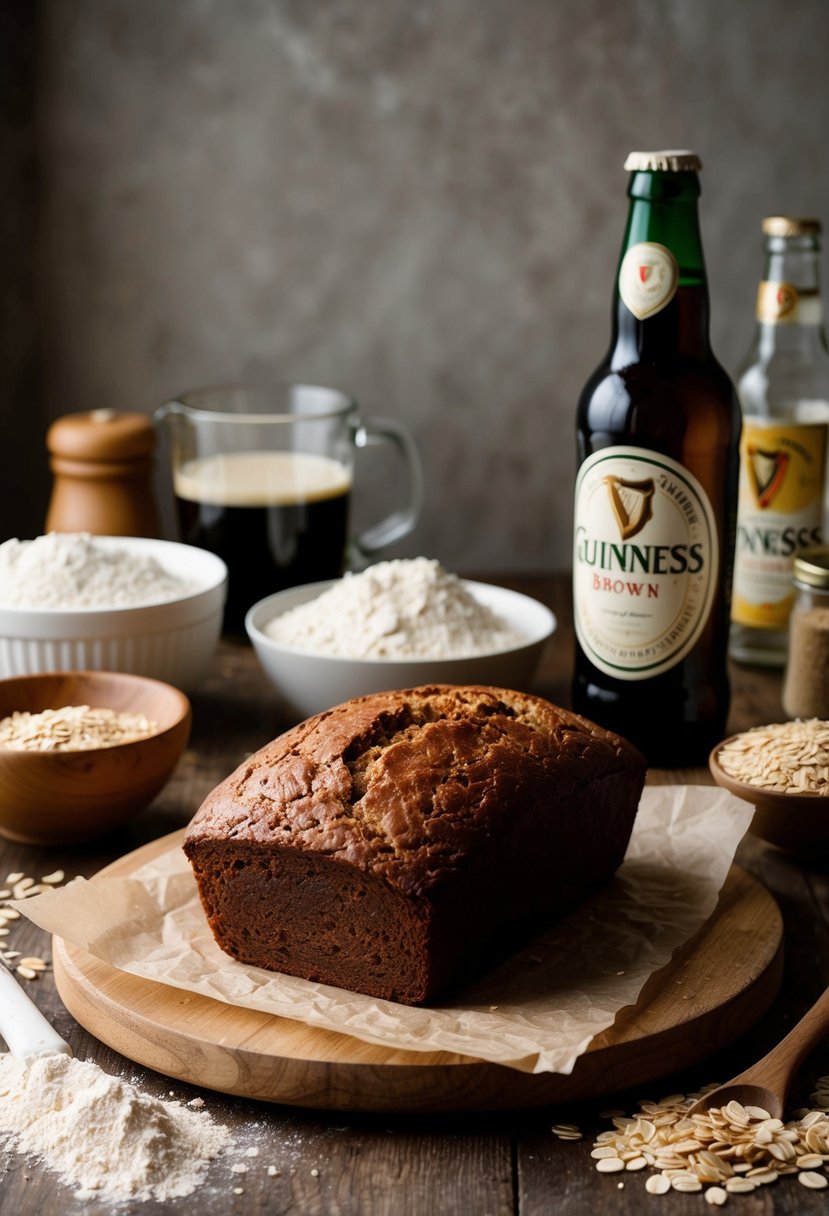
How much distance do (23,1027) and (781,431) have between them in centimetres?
124

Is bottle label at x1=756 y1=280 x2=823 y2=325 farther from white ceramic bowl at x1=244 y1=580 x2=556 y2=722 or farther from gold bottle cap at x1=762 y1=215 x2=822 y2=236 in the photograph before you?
white ceramic bowl at x1=244 y1=580 x2=556 y2=722

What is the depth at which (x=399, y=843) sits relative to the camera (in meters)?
1.06

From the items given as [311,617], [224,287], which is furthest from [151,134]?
[311,617]

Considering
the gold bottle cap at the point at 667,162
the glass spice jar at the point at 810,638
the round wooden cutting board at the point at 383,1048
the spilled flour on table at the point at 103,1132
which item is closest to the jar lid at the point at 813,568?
the glass spice jar at the point at 810,638

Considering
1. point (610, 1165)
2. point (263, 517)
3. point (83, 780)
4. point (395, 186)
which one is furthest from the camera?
point (395, 186)

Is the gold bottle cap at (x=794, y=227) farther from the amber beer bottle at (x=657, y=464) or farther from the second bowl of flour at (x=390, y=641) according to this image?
the second bowl of flour at (x=390, y=641)

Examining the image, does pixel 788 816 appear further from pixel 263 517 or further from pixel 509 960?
pixel 263 517

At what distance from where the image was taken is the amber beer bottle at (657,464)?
4.77 ft

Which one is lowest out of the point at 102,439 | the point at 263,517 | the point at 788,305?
the point at 263,517

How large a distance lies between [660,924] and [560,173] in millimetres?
1572

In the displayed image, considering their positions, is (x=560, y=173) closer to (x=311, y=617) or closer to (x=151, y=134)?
(x=151, y=134)

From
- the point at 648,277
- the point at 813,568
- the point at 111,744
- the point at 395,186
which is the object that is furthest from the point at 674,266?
the point at 395,186

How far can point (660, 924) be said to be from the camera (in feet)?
3.90

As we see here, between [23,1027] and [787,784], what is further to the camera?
[787,784]
